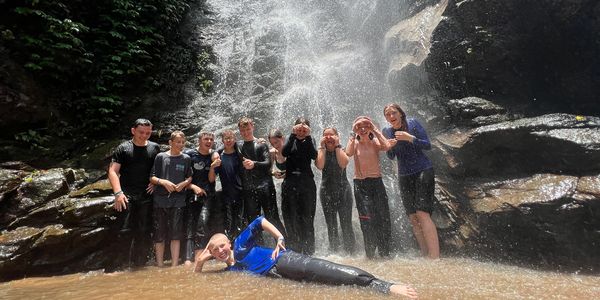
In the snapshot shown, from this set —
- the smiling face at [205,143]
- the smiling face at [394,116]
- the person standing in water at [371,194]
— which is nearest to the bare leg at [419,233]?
the person standing in water at [371,194]

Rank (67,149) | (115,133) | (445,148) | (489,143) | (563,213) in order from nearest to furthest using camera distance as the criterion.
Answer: (563,213), (489,143), (445,148), (67,149), (115,133)

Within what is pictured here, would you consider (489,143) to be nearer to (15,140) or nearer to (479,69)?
(479,69)

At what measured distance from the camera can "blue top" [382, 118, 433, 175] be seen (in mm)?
5035

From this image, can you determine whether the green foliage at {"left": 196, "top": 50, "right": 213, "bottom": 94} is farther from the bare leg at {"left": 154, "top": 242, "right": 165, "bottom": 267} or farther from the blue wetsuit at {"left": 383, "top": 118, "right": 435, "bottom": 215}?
the blue wetsuit at {"left": 383, "top": 118, "right": 435, "bottom": 215}

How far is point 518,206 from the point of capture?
205 inches

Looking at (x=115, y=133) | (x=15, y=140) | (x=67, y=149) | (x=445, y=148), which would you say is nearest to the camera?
(x=445, y=148)

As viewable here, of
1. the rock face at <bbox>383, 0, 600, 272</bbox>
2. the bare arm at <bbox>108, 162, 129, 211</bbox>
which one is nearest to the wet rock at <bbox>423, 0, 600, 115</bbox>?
the rock face at <bbox>383, 0, 600, 272</bbox>

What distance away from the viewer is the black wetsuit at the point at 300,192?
5227 millimetres

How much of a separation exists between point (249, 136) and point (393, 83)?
4845 mm

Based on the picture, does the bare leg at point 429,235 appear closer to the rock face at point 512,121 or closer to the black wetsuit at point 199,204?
the rock face at point 512,121

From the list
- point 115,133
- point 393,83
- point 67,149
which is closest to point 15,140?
point 67,149

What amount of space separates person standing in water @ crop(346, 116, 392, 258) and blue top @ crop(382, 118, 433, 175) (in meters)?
0.39

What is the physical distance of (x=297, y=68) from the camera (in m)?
11.7

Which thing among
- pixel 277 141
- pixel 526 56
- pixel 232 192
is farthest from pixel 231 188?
pixel 526 56
